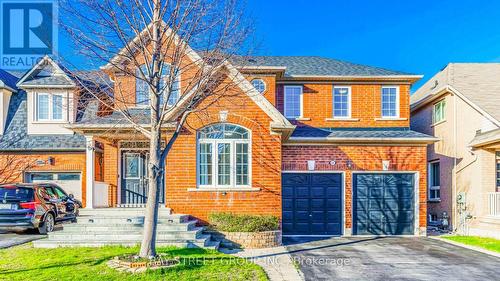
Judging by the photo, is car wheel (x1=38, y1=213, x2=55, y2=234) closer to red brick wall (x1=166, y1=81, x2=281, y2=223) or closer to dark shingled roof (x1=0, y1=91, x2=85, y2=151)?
dark shingled roof (x1=0, y1=91, x2=85, y2=151)

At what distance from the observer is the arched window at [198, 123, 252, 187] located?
12977 mm

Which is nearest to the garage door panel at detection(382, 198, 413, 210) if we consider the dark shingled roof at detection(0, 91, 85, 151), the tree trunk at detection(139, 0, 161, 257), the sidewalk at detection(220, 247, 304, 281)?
the sidewalk at detection(220, 247, 304, 281)

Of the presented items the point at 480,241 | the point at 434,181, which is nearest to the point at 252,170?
the point at 480,241

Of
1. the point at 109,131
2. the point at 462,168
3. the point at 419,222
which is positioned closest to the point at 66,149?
the point at 109,131

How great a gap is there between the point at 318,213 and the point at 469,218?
585cm

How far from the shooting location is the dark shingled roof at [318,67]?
55.8 feet

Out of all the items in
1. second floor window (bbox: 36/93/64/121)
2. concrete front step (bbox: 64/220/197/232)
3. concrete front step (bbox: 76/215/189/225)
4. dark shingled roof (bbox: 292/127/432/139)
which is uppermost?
second floor window (bbox: 36/93/64/121)

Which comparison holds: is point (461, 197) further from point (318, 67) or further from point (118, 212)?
point (118, 212)

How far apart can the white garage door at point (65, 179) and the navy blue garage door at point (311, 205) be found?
8974 mm

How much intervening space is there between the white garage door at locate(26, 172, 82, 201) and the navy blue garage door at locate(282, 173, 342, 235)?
29.4ft

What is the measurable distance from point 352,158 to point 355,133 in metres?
1.12

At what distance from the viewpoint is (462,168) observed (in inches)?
628

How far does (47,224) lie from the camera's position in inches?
528

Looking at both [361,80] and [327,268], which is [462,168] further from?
[327,268]
